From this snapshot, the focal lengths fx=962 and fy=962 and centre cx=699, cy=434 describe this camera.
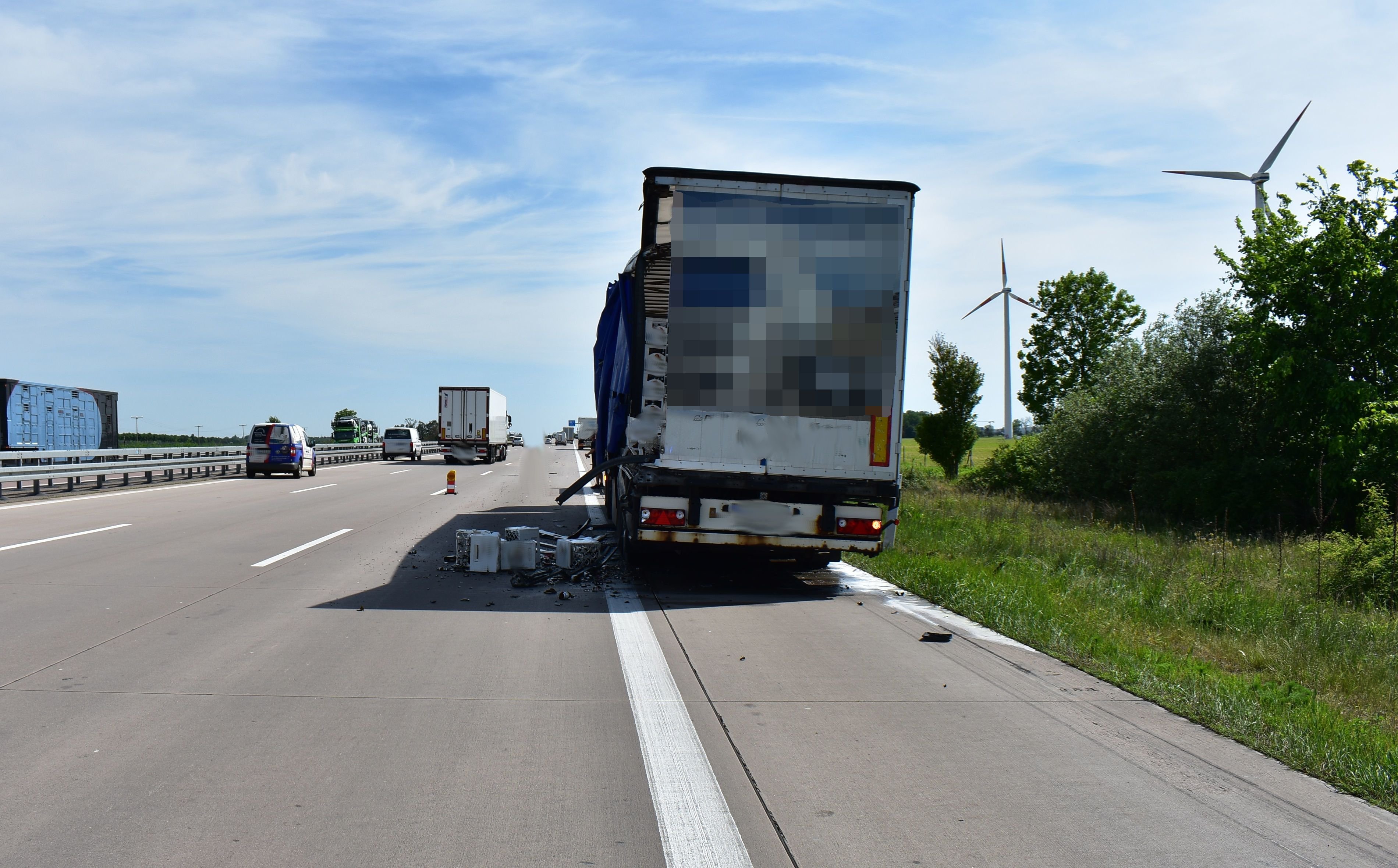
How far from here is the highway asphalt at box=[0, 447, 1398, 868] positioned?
3.70m

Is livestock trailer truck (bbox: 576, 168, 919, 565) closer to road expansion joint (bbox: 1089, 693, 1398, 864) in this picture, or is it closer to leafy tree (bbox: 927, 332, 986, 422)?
road expansion joint (bbox: 1089, 693, 1398, 864)

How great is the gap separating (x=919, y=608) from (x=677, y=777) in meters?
5.52

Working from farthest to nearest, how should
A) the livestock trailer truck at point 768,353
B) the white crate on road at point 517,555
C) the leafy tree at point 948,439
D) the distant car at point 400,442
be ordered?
1. the distant car at point 400,442
2. the leafy tree at point 948,439
3. the white crate on road at point 517,555
4. the livestock trailer truck at point 768,353

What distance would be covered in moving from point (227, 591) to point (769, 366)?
18.8 feet

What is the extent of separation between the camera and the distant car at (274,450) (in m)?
32.5

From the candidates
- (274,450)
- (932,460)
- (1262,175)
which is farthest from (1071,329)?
(274,450)

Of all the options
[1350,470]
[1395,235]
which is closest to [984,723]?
[1350,470]

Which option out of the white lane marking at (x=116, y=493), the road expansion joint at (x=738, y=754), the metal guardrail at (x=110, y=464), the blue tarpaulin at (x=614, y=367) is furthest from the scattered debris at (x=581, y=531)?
the metal guardrail at (x=110, y=464)

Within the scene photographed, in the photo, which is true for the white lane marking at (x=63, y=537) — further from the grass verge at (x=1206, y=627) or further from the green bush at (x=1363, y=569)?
the green bush at (x=1363, y=569)

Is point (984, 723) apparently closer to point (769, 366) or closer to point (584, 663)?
point (584, 663)

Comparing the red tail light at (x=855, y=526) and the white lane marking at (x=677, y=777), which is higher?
the red tail light at (x=855, y=526)

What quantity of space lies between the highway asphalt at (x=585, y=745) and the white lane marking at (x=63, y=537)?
12.0 feet

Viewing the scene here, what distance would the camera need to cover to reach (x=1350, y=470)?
1870cm

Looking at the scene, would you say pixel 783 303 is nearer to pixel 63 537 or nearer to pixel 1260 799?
pixel 1260 799
